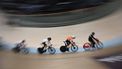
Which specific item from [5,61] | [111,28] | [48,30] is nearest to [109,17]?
[111,28]

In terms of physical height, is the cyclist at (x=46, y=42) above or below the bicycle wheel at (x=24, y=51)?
above

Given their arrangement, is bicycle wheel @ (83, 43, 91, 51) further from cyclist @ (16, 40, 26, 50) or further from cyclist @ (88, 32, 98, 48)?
cyclist @ (16, 40, 26, 50)

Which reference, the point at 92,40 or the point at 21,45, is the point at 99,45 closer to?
the point at 92,40

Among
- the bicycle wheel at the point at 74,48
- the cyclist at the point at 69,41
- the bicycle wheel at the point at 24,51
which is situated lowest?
the bicycle wheel at the point at 74,48

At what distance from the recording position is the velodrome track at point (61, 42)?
29.2 inches

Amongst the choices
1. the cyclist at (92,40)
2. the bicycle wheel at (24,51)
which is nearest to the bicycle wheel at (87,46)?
the cyclist at (92,40)

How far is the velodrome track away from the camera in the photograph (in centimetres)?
74

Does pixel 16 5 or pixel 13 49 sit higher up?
pixel 16 5

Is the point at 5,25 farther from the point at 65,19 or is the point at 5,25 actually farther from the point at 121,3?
the point at 121,3

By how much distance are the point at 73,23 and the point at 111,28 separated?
0.09 m

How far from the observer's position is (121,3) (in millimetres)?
864

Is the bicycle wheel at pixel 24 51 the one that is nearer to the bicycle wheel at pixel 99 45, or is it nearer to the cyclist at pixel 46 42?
the cyclist at pixel 46 42

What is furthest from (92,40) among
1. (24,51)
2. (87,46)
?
(24,51)

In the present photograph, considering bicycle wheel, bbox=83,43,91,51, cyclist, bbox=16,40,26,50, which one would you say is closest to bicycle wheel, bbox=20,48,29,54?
cyclist, bbox=16,40,26,50
